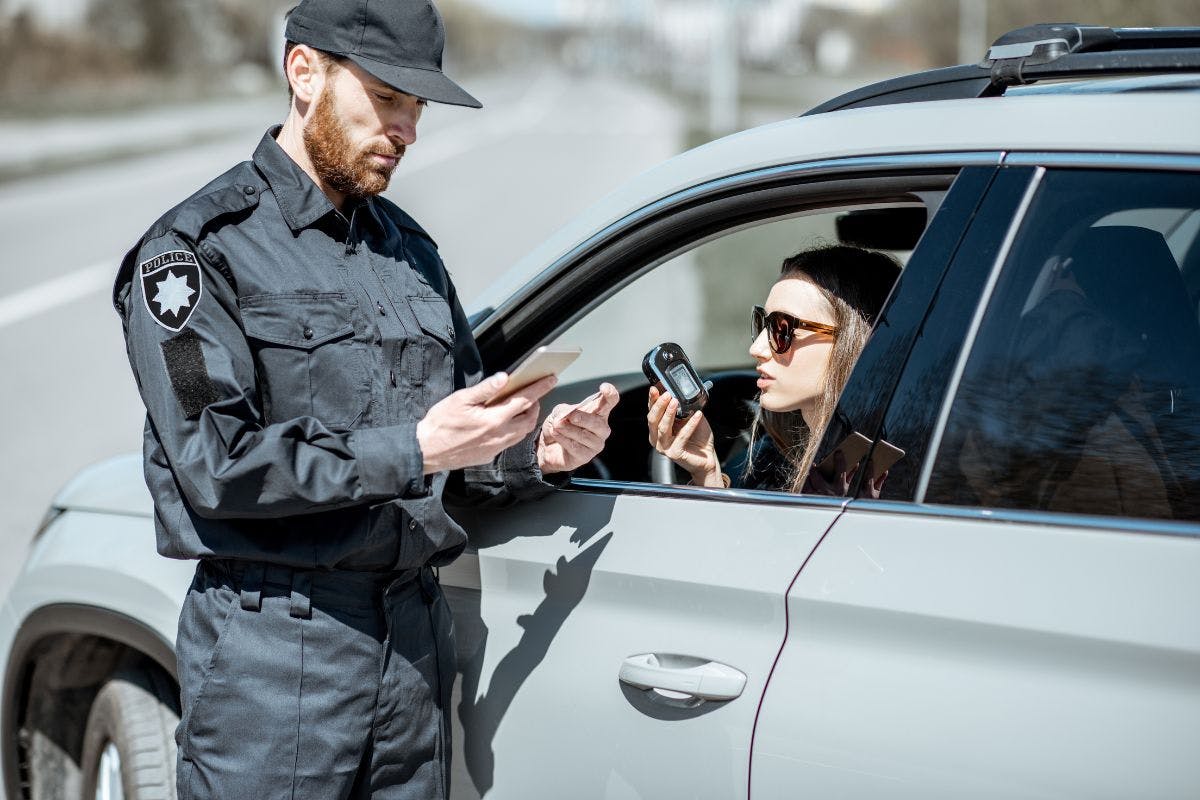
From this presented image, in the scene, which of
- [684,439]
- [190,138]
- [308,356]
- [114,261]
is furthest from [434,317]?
[190,138]

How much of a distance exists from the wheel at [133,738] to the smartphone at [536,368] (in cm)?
123

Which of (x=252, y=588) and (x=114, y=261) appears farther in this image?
(x=114, y=261)

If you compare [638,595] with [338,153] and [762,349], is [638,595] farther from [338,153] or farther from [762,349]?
[338,153]

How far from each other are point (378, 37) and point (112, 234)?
1367 centimetres

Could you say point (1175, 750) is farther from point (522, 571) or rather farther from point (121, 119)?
point (121, 119)

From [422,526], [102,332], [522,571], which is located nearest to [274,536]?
[422,526]

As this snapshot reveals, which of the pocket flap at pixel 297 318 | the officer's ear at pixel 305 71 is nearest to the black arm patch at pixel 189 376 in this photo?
the pocket flap at pixel 297 318

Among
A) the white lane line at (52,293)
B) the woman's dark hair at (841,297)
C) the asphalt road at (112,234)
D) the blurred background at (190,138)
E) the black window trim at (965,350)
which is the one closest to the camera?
the black window trim at (965,350)

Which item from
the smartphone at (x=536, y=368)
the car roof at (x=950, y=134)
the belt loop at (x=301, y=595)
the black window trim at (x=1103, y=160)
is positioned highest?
the car roof at (x=950, y=134)

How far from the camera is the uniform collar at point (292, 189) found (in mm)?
1936

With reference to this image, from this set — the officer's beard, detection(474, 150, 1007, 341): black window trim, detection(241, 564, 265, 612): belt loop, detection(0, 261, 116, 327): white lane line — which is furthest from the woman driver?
detection(0, 261, 116, 327): white lane line

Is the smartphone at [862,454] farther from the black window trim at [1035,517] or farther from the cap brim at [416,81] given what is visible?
the cap brim at [416,81]

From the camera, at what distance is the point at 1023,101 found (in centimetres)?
175

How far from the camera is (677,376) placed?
2236 mm
